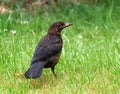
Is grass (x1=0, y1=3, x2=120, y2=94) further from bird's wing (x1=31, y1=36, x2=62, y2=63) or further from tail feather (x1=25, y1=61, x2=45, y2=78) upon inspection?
bird's wing (x1=31, y1=36, x2=62, y2=63)

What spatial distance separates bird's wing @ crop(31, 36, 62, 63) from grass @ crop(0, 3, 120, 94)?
1.11ft

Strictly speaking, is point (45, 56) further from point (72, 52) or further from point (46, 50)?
point (72, 52)

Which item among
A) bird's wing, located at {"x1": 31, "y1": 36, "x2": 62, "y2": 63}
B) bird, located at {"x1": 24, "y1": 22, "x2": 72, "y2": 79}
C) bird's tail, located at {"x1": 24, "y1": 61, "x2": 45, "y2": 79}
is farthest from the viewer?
bird's wing, located at {"x1": 31, "y1": 36, "x2": 62, "y2": 63}

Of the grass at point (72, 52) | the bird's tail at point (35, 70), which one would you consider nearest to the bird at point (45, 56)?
the bird's tail at point (35, 70)

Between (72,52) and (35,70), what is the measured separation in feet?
4.48

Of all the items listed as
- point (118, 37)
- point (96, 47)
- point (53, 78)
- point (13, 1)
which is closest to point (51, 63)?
point (53, 78)

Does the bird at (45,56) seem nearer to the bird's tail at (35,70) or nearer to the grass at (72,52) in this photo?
the bird's tail at (35,70)

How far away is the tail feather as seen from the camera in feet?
22.4

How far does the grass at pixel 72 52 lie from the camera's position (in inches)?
271

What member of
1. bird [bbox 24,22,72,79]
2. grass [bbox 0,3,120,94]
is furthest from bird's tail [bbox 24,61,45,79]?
grass [bbox 0,3,120,94]

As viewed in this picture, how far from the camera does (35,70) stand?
22.7 ft

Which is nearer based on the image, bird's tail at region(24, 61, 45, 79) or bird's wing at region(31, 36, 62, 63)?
bird's tail at region(24, 61, 45, 79)

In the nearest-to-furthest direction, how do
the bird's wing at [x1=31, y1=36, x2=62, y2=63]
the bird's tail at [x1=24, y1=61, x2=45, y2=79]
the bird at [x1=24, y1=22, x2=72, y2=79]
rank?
the bird's tail at [x1=24, y1=61, x2=45, y2=79], the bird at [x1=24, y1=22, x2=72, y2=79], the bird's wing at [x1=31, y1=36, x2=62, y2=63]

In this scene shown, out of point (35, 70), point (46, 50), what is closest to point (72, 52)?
point (46, 50)
